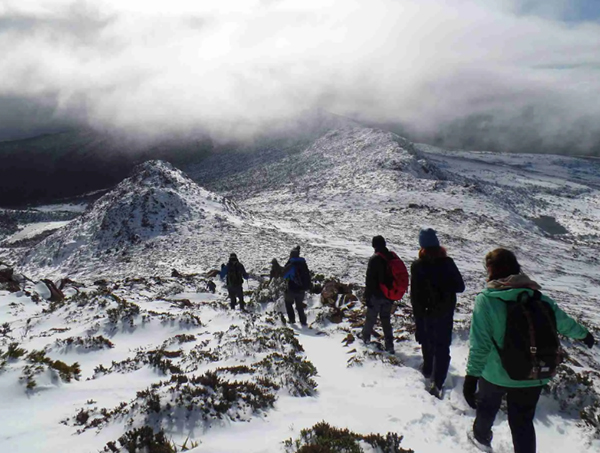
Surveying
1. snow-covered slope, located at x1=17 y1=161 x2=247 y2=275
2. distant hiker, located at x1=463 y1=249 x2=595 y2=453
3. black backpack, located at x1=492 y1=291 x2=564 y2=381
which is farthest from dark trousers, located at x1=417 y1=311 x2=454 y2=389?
snow-covered slope, located at x1=17 y1=161 x2=247 y2=275

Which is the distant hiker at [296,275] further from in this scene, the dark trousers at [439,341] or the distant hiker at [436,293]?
the distant hiker at [436,293]

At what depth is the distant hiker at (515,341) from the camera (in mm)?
3473

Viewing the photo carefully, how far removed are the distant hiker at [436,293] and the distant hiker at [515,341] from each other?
1.73m

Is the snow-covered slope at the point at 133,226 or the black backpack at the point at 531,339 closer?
the black backpack at the point at 531,339

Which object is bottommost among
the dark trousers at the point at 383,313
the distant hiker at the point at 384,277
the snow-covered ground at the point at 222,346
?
the snow-covered ground at the point at 222,346

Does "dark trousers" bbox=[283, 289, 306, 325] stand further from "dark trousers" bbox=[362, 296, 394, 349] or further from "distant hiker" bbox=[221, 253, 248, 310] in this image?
"distant hiker" bbox=[221, 253, 248, 310]

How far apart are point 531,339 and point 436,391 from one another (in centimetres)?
302

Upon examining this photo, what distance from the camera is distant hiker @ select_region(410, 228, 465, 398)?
582cm

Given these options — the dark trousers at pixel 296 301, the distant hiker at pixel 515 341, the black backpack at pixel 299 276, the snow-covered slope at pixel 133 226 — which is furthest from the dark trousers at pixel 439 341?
the snow-covered slope at pixel 133 226

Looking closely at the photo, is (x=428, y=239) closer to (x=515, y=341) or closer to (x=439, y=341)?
(x=439, y=341)

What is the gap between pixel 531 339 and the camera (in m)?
3.46

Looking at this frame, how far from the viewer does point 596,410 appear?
519 centimetres

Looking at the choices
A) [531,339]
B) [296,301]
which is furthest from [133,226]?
[531,339]

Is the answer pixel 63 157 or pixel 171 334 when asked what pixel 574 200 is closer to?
pixel 171 334
